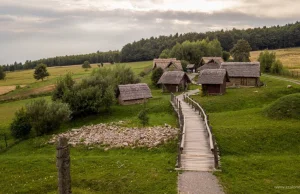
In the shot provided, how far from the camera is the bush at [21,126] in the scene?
113 ft

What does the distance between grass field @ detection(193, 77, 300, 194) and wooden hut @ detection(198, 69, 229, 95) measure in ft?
41.8

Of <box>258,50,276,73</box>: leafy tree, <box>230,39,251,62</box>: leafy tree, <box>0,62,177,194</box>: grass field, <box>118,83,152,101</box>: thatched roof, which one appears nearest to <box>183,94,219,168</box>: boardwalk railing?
<box>0,62,177,194</box>: grass field

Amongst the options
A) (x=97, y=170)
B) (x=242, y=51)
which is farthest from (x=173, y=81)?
(x=242, y=51)

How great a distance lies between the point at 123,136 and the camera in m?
28.8

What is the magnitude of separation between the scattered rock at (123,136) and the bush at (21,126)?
5374mm

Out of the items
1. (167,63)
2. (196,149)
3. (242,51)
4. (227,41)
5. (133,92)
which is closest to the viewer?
(196,149)

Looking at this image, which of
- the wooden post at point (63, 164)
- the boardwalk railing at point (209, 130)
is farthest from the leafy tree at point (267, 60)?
the wooden post at point (63, 164)

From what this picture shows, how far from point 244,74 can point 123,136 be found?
34.5m

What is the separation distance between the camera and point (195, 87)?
205 ft

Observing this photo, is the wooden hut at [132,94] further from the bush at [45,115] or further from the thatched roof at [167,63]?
the thatched roof at [167,63]

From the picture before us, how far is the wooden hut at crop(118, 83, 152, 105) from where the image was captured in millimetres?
46191

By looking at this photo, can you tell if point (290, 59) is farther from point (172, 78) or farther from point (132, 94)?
point (132, 94)

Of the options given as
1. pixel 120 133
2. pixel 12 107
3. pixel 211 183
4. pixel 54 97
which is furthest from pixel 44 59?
pixel 211 183

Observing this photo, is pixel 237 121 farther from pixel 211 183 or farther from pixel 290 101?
pixel 211 183
